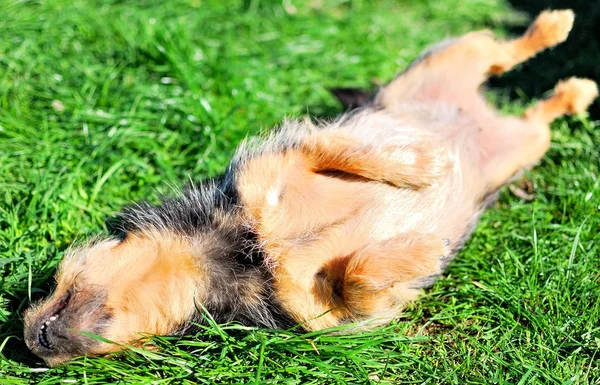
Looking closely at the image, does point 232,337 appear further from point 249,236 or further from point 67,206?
point 67,206

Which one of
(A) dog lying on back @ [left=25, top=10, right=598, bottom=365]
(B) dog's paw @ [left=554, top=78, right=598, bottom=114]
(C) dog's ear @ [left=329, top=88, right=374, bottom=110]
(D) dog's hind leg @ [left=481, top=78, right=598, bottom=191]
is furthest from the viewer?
(C) dog's ear @ [left=329, top=88, right=374, bottom=110]

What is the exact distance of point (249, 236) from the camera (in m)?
3.42

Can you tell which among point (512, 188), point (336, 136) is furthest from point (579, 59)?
point (336, 136)

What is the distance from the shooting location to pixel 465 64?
4711mm

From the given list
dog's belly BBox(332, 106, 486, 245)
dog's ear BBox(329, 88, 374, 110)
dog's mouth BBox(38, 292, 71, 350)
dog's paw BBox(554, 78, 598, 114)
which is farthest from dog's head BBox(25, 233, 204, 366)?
dog's paw BBox(554, 78, 598, 114)

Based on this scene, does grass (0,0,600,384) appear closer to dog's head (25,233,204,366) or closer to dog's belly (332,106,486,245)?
dog's head (25,233,204,366)

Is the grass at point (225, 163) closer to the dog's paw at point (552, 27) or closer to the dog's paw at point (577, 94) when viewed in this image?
the dog's paw at point (577, 94)

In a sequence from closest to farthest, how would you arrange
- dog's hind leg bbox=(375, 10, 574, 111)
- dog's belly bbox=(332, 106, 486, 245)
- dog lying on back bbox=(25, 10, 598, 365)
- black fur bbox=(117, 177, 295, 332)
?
dog lying on back bbox=(25, 10, 598, 365) → black fur bbox=(117, 177, 295, 332) → dog's belly bbox=(332, 106, 486, 245) → dog's hind leg bbox=(375, 10, 574, 111)

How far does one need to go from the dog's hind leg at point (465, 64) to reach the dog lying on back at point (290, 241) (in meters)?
0.34

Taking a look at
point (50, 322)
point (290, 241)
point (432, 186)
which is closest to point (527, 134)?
point (432, 186)

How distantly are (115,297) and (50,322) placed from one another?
33 centimetres

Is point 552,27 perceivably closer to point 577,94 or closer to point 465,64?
point 577,94

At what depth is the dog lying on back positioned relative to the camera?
126 inches

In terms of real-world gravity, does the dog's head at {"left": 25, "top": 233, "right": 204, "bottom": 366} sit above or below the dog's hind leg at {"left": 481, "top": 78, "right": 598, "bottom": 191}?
below
